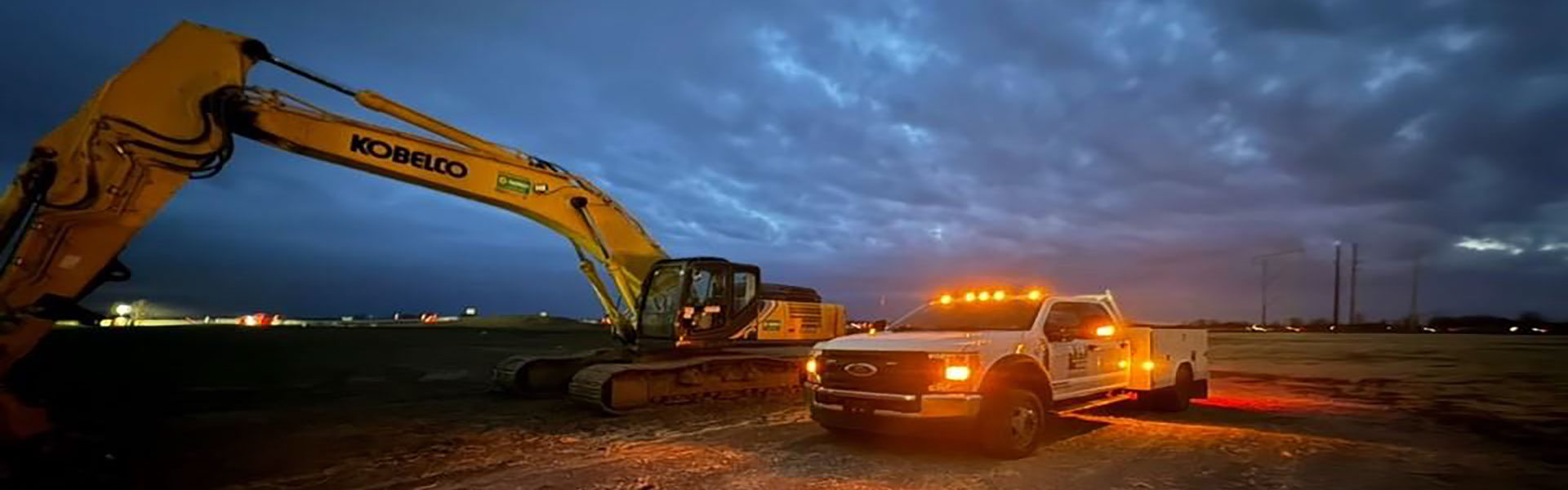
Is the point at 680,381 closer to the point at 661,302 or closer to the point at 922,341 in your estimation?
the point at 661,302

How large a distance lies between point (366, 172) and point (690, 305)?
5.32 m

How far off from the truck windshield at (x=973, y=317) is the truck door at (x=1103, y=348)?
0.89 meters

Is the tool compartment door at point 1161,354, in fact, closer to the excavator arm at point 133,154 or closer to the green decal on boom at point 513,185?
the green decal on boom at point 513,185

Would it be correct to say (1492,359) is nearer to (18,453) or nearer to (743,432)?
(743,432)

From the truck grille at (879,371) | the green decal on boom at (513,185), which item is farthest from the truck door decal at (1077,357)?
the green decal on boom at (513,185)

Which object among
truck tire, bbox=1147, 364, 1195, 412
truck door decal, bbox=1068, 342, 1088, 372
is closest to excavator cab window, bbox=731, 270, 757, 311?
truck door decal, bbox=1068, 342, 1088, 372

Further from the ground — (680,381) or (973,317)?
(973,317)

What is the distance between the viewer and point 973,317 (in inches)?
432

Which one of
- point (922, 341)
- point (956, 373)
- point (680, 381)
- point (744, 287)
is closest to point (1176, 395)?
point (922, 341)

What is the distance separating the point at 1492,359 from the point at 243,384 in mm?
36995

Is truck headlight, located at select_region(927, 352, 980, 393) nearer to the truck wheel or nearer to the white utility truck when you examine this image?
the white utility truck

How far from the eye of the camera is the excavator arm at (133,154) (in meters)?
8.12

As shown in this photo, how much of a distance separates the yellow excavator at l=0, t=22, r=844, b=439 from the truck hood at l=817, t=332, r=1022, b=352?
4.40 m

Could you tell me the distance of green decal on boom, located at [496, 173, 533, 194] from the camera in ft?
42.3
